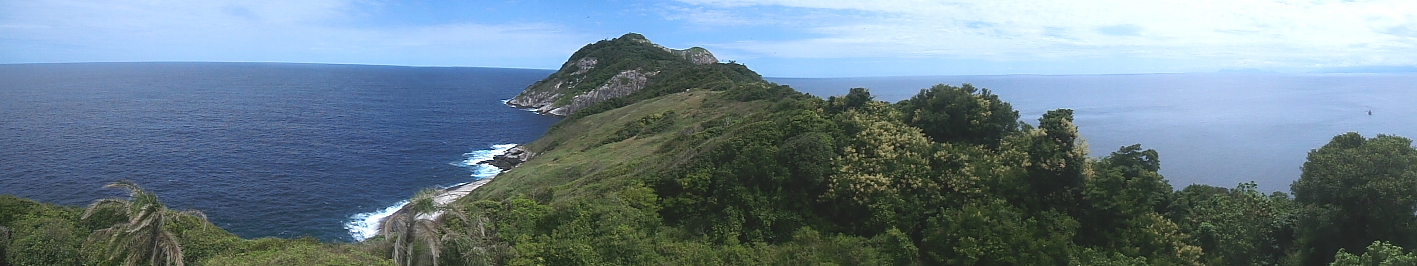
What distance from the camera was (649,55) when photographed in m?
159

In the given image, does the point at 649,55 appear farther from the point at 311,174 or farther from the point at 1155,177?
the point at 1155,177

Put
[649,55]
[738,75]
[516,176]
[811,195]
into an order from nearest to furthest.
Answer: [811,195]
[516,176]
[738,75]
[649,55]

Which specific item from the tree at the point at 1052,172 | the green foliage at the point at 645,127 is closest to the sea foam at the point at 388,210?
the green foliage at the point at 645,127

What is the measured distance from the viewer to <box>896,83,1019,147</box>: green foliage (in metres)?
33.6

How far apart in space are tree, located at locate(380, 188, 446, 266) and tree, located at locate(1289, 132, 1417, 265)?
22836 millimetres

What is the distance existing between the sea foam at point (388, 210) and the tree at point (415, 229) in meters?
27.3

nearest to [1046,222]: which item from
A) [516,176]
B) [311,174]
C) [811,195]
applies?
[811,195]

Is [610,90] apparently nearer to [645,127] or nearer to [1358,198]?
[645,127]

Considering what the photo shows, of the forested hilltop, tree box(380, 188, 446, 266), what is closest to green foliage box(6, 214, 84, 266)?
the forested hilltop

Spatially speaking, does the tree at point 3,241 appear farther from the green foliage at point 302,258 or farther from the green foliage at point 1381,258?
the green foliage at point 1381,258

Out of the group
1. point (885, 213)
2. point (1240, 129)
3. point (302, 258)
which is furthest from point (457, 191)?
point (1240, 129)

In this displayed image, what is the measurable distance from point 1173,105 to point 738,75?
232 ft

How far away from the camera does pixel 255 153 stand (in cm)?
7275

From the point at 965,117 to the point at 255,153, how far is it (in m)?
70.7
